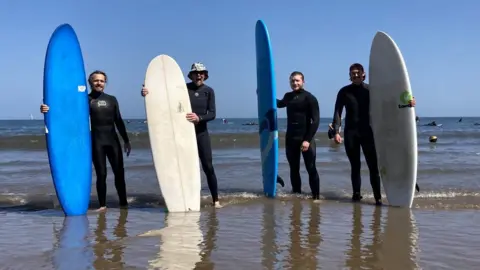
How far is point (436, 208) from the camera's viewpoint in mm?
5086

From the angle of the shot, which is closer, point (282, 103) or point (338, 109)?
point (338, 109)

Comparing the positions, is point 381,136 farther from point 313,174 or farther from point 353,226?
point 353,226

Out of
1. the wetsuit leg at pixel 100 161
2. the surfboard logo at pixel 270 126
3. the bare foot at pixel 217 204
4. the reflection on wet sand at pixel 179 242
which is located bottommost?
the bare foot at pixel 217 204

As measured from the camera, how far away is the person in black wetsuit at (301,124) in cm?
540

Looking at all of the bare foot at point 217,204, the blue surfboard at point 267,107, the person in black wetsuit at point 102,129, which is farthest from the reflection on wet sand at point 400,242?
the person in black wetsuit at point 102,129

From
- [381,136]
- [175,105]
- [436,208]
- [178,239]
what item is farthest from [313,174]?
[178,239]

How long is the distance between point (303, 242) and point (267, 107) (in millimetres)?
2539

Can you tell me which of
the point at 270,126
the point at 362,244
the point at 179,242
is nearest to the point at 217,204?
the point at 270,126

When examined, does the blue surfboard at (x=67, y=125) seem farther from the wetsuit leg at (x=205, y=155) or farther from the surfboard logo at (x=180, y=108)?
the wetsuit leg at (x=205, y=155)

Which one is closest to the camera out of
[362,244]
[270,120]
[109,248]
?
[109,248]

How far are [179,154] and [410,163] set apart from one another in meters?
2.60

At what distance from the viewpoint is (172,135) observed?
5023 millimetres

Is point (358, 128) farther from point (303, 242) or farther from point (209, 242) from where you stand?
point (209, 242)

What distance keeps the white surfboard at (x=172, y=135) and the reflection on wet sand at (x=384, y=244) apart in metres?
1.80
